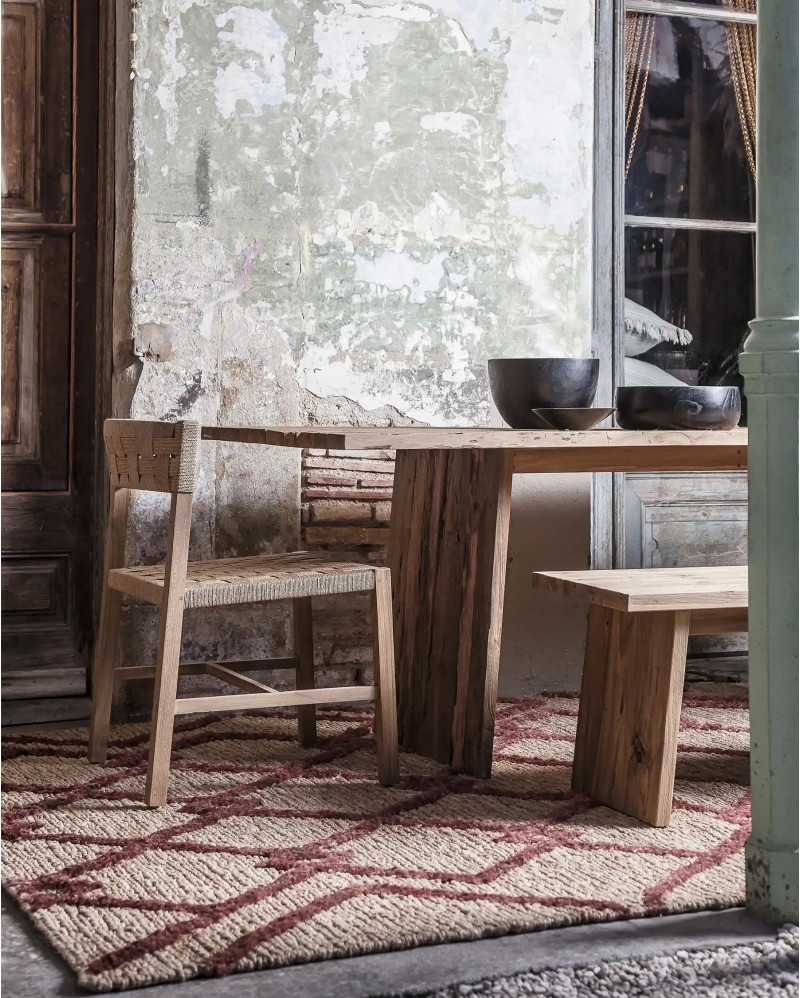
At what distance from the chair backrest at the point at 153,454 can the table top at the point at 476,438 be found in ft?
0.76

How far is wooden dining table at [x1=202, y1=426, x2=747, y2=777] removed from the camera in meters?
2.73

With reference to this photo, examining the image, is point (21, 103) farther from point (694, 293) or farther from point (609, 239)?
point (694, 293)

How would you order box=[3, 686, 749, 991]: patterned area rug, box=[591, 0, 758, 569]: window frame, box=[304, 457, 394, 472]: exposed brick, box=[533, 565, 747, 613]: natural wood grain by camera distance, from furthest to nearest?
box=[591, 0, 758, 569]: window frame, box=[304, 457, 394, 472]: exposed brick, box=[533, 565, 747, 613]: natural wood grain, box=[3, 686, 749, 991]: patterned area rug

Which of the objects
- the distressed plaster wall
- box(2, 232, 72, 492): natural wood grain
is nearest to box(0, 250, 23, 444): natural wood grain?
box(2, 232, 72, 492): natural wood grain

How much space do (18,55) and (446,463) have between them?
1714mm

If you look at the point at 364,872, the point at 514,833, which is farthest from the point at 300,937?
the point at 514,833

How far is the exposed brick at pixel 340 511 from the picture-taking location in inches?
141

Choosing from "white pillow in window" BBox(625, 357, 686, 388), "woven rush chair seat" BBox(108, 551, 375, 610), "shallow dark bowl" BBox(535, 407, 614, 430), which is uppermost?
"white pillow in window" BBox(625, 357, 686, 388)

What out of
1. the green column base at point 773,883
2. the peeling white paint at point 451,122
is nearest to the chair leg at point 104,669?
the green column base at point 773,883

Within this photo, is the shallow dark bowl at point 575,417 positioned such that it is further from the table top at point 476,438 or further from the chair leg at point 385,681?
the chair leg at point 385,681

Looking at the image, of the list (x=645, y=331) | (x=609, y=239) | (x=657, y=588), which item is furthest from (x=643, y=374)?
(x=657, y=588)

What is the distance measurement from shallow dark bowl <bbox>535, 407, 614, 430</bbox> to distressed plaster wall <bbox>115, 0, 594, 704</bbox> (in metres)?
0.90

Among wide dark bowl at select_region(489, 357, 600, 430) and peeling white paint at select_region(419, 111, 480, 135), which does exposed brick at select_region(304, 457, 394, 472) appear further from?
peeling white paint at select_region(419, 111, 480, 135)

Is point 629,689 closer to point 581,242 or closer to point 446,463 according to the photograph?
point 446,463
